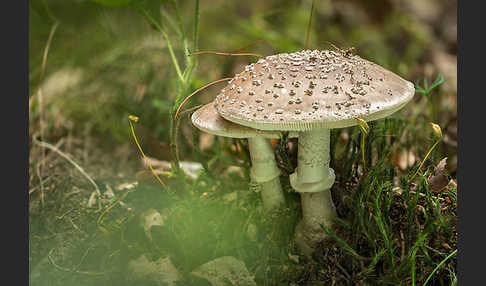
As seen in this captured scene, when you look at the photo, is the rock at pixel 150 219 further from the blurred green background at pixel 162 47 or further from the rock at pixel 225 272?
the blurred green background at pixel 162 47

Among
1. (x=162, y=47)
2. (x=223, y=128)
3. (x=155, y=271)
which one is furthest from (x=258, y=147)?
(x=162, y=47)

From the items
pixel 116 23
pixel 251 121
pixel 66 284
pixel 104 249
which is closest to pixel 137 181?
pixel 104 249

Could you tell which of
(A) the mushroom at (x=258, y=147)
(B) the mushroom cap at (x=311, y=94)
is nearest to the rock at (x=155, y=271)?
(A) the mushroom at (x=258, y=147)

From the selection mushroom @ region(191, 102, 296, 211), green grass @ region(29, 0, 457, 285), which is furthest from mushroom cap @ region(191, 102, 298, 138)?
green grass @ region(29, 0, 457, 285)

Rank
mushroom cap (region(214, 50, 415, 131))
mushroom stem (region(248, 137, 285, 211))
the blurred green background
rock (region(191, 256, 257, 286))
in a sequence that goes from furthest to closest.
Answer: the blurred green background < mushroom stem (region(248, 137, 285, 211)) < rock (region(191, 256, 257, 286)) < mushroom cap (region(214, 50, 415, 131))

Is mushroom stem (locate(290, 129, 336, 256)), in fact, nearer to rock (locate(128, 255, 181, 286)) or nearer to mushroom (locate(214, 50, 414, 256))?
mushroom (locate(214, 50, 414, 256))

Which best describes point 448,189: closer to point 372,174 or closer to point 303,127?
point 372,174
